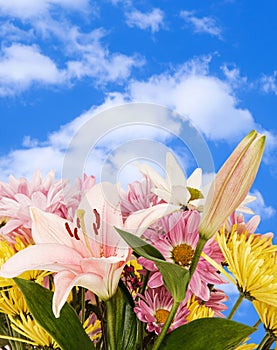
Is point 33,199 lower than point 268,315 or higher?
higher

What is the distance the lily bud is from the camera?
427mm

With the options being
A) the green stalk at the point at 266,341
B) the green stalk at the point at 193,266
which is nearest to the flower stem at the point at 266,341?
the green stalk at the point at 266,341

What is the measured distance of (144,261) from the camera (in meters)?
0.50

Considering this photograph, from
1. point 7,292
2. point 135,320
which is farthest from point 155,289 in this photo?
point 7,292

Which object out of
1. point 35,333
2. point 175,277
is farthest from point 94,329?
point 175,277

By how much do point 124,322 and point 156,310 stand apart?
0.03 meters

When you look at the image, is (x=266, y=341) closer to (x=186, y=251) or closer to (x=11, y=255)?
(x=186, y=251)

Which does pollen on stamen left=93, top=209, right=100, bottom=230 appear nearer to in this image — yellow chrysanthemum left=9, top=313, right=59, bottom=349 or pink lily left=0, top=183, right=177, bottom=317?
pink lily left=0, top=183, right=177, bottom=317

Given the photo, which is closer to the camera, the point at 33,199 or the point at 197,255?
the point at 197,255

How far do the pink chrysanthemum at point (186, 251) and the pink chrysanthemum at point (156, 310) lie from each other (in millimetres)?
16

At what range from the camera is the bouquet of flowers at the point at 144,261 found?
1.48 feet

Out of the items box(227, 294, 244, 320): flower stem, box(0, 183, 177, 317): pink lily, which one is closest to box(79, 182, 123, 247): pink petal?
box(0, 183, 177, 317): pink lily

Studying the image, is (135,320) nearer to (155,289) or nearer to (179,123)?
(155,289)

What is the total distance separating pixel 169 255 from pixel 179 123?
0.12 m
